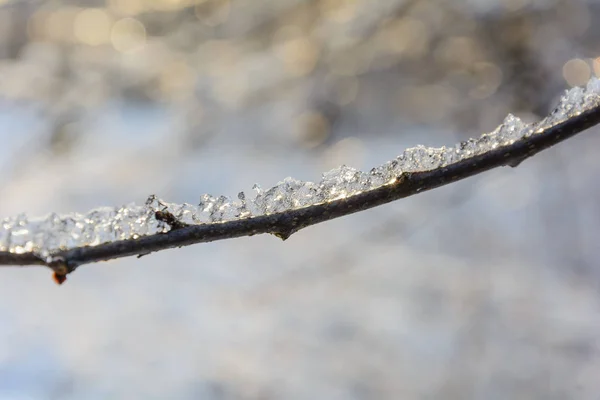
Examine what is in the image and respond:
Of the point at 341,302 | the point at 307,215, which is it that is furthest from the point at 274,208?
the point at 341,302

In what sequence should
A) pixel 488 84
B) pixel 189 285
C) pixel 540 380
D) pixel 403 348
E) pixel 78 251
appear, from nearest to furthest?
pixel 78 251, pixel 540 380, pixel 403 348, pixel 189 285, pixel 488 84

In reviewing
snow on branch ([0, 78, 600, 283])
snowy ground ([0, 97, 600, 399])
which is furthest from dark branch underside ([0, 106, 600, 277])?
snowy ground ([0, 97, 600, 399])

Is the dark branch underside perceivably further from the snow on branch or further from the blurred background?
the blurred background

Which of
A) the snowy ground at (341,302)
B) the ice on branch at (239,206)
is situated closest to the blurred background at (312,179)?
the snowy ground at (341,302)

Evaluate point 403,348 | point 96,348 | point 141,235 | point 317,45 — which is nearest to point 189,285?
point 96,348

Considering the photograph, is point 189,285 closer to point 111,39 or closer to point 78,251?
point 78,251

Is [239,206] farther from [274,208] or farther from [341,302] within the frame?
[341,302]
